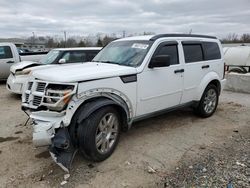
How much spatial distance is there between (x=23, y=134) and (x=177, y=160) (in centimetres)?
299

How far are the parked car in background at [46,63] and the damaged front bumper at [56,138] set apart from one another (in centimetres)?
451

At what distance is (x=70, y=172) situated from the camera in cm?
362

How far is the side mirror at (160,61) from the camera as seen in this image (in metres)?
4.48

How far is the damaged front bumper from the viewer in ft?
11.1

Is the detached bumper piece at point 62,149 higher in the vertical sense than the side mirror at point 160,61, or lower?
lower

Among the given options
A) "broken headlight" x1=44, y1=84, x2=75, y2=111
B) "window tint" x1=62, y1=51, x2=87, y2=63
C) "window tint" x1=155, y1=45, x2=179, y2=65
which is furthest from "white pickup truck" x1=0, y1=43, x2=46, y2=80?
"broken headlight" x1=44, y1=84, x2=75, y2=111

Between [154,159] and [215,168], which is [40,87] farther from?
[215,168]

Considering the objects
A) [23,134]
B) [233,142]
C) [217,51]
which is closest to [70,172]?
[23,134]

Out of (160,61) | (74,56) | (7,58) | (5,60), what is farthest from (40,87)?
(7,58)

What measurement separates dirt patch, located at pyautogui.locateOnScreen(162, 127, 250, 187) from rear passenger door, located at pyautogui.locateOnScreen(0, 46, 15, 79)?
31.6 ft

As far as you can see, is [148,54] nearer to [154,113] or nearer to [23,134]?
[154,113]

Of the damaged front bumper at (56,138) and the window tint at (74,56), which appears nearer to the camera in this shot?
the damaged front bumper at (56,138)

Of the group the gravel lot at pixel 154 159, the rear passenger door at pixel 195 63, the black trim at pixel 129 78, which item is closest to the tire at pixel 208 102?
the gravel lot at pixel 154 159

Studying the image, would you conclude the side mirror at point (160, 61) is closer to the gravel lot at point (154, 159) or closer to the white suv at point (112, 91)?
the white suv at point (112, 91)
